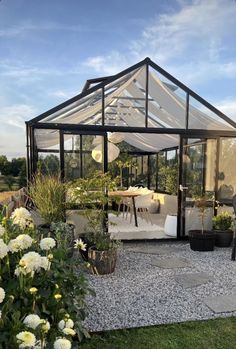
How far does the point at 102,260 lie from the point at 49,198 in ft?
4.29

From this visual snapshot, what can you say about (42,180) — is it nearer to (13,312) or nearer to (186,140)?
(186,140)

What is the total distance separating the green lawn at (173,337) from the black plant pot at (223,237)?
109 inches

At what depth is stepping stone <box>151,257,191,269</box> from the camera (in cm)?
435

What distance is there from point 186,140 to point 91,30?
2877 mm

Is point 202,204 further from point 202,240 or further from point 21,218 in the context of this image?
point 21,218

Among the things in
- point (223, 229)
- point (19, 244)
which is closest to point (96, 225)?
point (223, 229)

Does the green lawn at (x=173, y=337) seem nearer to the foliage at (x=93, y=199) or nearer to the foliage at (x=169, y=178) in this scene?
the foliage at (x=93, y=199)

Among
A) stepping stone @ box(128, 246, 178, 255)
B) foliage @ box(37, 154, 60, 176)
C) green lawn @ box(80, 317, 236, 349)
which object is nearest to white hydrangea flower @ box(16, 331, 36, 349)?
green lawn @ box(80, 317, 236, 349)

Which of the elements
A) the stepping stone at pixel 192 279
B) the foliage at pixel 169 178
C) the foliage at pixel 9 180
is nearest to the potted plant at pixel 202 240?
the stepping stone at pixel 192 279

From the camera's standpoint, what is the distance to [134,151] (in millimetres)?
11039

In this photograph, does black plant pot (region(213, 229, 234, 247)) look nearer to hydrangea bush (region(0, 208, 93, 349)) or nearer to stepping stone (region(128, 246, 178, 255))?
stepping stone (region(128, 246, 178, 255))

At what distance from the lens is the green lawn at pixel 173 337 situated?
2.33 meters

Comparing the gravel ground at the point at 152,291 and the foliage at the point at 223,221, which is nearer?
the gravel ground at the point at 152,291

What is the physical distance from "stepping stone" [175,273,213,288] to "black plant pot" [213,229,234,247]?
1.52 meters
